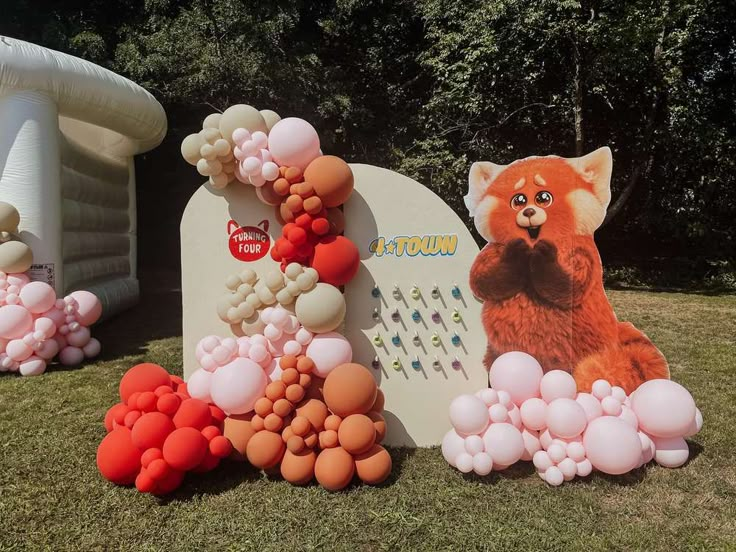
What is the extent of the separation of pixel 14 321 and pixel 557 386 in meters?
4.78

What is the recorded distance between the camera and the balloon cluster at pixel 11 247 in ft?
16.2

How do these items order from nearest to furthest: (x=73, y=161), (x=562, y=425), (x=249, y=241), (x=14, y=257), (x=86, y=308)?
1. (x=562, y=425)
2. (x=249, y=241)
3. (x=14, y=257)
4. (x=86, y=308)
5. (x=73, y=161)

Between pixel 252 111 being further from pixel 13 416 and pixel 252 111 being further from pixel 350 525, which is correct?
pixel 13 416

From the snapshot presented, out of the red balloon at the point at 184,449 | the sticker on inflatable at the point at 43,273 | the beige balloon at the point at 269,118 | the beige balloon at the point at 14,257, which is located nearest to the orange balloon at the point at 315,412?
the red balloon at the point at 184,449

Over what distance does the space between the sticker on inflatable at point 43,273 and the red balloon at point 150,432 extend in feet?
10.9

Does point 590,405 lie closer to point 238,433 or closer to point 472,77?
point 238,433

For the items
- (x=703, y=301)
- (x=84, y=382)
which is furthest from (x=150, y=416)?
(x=703, y=301)

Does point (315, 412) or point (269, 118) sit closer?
point (315, 412)

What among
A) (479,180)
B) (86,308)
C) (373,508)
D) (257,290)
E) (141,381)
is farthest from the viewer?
(86,308)

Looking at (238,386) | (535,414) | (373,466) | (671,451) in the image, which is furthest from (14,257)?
(671,451)

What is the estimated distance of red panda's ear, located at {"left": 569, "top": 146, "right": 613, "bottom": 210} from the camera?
3.38 meters

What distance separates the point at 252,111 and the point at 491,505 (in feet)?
8.92

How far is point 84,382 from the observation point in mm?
4742

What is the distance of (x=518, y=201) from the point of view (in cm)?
352
